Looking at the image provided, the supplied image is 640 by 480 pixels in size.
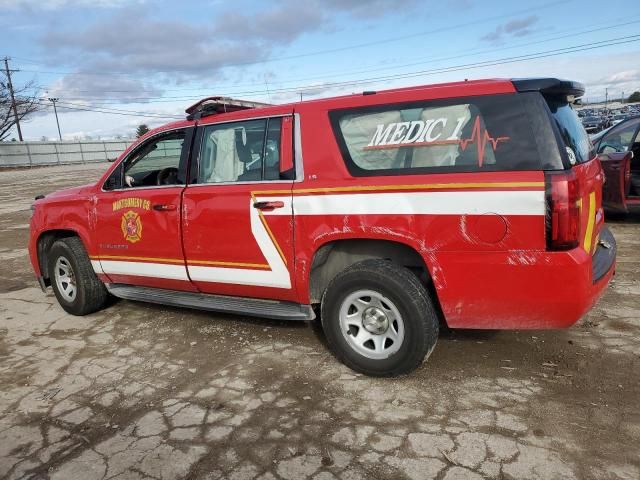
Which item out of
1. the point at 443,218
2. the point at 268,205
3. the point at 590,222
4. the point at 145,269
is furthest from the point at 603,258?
the point at 145,269

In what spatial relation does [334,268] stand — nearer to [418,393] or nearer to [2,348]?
[418,393]

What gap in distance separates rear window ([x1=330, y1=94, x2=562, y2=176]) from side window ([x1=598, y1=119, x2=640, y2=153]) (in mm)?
5641

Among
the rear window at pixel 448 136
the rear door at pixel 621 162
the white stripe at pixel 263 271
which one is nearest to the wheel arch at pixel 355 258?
the white stripe at pixel 263 271

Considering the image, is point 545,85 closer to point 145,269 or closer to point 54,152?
point 145,269

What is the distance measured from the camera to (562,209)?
278 cm

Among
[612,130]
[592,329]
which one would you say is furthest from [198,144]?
[612,130]

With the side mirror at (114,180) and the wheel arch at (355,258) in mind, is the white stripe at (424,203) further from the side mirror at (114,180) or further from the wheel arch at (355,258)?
the side mirror at (114,180)

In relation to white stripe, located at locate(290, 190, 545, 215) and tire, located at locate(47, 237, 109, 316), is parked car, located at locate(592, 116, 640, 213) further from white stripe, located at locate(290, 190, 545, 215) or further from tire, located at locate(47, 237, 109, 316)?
tire, located at locate(47, 237, 109, 316)

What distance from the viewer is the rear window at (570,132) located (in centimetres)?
301

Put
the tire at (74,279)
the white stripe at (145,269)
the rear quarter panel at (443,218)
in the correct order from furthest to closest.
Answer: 1. the tire at (74,279)
2. the white stripe at (145,269)
3. the rear quarter panel at (443,218)

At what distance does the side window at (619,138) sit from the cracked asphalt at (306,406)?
3.79 meters

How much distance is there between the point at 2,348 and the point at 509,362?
4.23m

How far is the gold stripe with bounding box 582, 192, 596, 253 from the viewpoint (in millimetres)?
3020

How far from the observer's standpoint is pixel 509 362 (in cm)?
362
